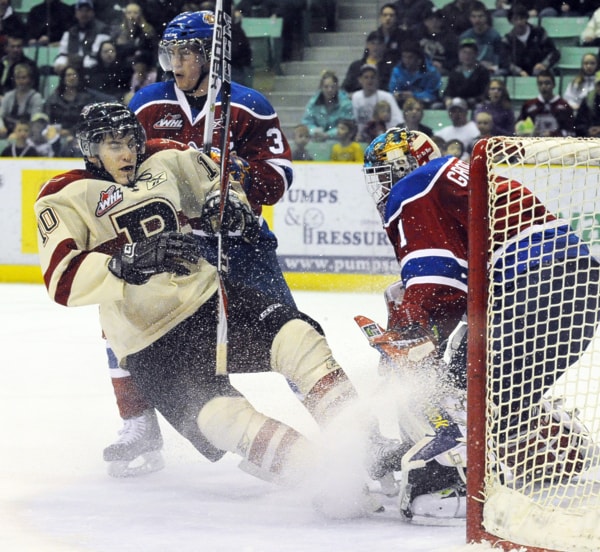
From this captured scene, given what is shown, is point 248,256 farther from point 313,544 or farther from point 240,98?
point 313,544

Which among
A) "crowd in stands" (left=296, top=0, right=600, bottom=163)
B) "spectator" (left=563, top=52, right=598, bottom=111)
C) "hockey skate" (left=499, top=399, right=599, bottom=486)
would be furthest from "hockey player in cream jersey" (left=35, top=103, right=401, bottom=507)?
"spectator" (left=563, top=52, right=598, bottom=111)

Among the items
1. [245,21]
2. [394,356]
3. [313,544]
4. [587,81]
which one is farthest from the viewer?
[245,21]

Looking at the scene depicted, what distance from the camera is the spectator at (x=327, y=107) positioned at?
7.89m

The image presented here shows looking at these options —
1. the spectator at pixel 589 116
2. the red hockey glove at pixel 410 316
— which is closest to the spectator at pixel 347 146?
the spectator at pixel 589 116

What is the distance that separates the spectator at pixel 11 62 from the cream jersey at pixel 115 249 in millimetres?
6050

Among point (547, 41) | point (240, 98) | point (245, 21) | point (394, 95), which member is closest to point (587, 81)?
point (547, 41)

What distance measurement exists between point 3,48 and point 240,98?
5.81 m

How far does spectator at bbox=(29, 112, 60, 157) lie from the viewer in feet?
26.0

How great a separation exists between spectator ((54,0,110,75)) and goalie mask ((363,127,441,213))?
6189mm

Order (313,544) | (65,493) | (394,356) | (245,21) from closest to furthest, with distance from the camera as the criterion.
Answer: (313,544) → (394,356) → (65,493) → (245,21)

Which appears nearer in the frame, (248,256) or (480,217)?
(480,217)

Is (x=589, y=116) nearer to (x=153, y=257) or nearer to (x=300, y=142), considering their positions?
(x=300, y=142)

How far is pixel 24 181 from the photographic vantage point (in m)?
7.62

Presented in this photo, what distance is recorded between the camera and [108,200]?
2918 mm
